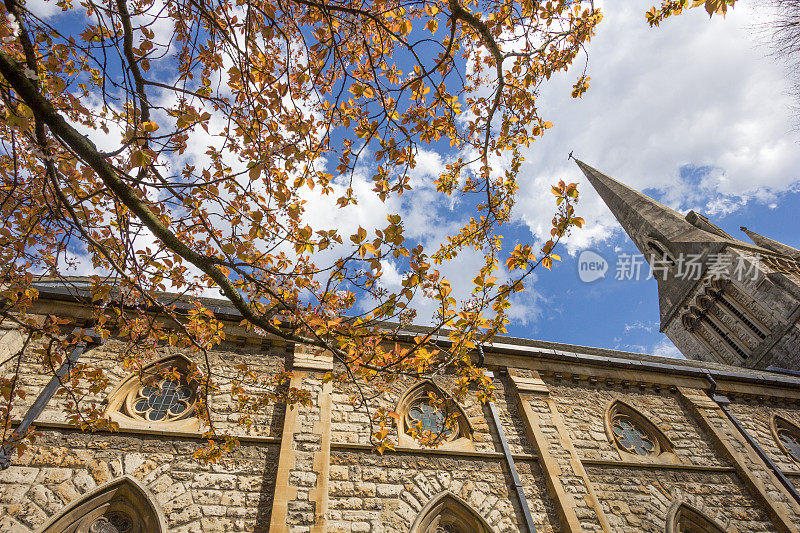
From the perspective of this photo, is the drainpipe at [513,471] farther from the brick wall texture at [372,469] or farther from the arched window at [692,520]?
the arched window at [692,520]

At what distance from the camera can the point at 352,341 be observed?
3967 millimetres

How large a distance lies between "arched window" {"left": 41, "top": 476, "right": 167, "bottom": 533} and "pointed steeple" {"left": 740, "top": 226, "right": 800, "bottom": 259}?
1302 inches

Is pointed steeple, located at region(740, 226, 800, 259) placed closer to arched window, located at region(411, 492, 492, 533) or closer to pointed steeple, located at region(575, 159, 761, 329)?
pointed steeple, located at region(575, 159, 761, 329)

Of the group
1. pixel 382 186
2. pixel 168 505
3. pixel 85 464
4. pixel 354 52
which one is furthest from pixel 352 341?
pixel 85 464

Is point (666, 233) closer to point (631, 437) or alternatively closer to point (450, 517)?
point (631, 437)

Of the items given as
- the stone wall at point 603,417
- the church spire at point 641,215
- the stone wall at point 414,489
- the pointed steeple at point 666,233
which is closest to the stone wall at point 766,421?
the stone wall at point 603,417

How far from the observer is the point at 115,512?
5.18m

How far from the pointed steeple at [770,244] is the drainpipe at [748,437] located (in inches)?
843

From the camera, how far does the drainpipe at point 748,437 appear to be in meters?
8.47

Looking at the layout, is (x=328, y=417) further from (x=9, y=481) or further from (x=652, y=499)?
(x=652, y=499)

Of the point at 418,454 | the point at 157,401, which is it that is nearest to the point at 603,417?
the point at 418,454

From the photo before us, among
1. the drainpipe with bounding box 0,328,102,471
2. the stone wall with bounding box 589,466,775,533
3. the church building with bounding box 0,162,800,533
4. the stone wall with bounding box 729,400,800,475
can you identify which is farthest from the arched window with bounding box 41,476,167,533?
the stone wall with bounding box 729,400,800,475

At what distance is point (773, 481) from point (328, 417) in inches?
369

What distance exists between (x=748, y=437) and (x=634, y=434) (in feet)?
9.65
